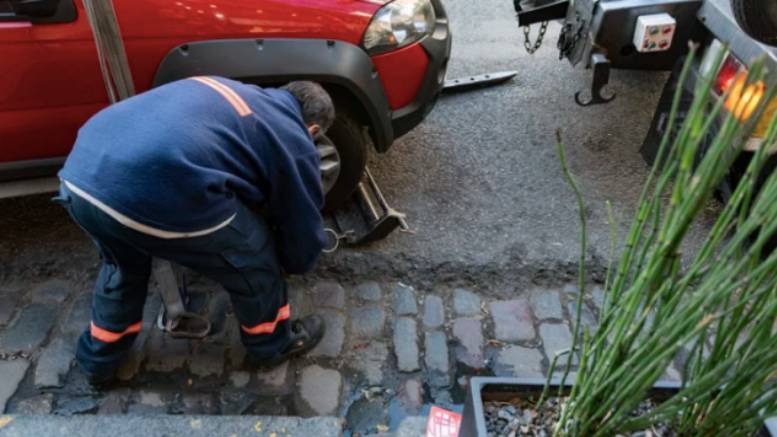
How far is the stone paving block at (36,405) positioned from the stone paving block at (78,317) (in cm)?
31

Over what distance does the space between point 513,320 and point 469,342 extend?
25 centimetres

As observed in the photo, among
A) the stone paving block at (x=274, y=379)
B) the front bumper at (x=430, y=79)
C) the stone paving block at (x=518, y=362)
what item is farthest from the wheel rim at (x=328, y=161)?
the stone paving block at (x=518, y=362)

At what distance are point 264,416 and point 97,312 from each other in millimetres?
806

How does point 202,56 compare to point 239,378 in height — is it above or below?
above

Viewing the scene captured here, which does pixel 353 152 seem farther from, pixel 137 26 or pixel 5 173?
pixel 5 173

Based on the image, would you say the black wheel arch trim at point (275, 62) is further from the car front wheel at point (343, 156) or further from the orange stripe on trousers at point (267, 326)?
the orange stripe on trousers at point (267, 326)

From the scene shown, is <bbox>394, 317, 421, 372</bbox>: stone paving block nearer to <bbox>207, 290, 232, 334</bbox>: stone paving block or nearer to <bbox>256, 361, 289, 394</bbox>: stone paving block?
<bbox>256, 361, 289, 394</bbox>: stone paving block

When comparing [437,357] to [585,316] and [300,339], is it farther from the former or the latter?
[585,316]

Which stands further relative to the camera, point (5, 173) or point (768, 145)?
point (5, 173)

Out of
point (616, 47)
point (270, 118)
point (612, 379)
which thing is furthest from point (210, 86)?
point (616, 47)

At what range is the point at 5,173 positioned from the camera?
3.04 m

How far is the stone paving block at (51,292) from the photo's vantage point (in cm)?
313

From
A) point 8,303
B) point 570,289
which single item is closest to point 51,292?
point 8,303

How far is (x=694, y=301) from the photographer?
4.17ft
